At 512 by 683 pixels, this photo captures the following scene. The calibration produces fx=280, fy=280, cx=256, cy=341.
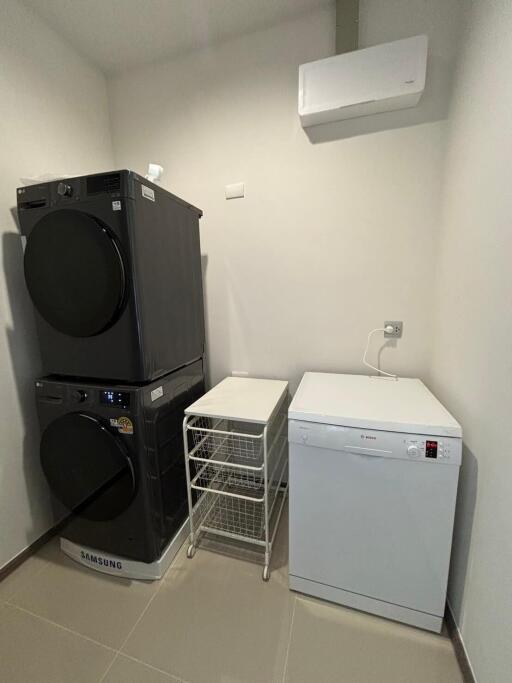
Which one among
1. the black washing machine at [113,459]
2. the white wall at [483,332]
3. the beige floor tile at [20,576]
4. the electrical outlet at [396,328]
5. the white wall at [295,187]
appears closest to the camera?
the white wall at [483,332]

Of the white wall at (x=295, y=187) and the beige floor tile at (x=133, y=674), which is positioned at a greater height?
the white wall at (x=295, y=187)

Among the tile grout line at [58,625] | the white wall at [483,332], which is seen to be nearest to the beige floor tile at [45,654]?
the tile grout line at [58,625]

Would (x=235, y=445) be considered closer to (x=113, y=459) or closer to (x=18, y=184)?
(x=113, y=459)

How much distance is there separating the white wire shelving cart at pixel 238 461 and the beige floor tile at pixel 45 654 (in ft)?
1.67

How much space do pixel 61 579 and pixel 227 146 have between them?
2471mm

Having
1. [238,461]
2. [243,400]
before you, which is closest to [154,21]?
[243,400]

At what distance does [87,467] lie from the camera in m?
1.25

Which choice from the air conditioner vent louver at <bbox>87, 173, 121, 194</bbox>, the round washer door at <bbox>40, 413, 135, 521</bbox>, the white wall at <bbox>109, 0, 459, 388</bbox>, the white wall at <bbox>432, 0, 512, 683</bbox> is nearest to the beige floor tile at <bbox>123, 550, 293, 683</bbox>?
the round washer door at <bbox>40, 413, 135, 521</bbox>

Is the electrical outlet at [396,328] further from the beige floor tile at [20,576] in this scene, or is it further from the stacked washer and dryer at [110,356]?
the beige floor tile at [20,576]

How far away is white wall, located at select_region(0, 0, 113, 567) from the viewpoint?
1.32 m

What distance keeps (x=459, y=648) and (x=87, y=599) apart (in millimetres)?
1528

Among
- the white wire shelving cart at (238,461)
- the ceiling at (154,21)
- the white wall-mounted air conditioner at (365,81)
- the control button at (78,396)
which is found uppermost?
the ceiling at (154,21)

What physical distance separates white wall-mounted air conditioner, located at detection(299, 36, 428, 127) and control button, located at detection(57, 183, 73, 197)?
1.13m

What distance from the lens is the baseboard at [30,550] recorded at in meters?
1.36
